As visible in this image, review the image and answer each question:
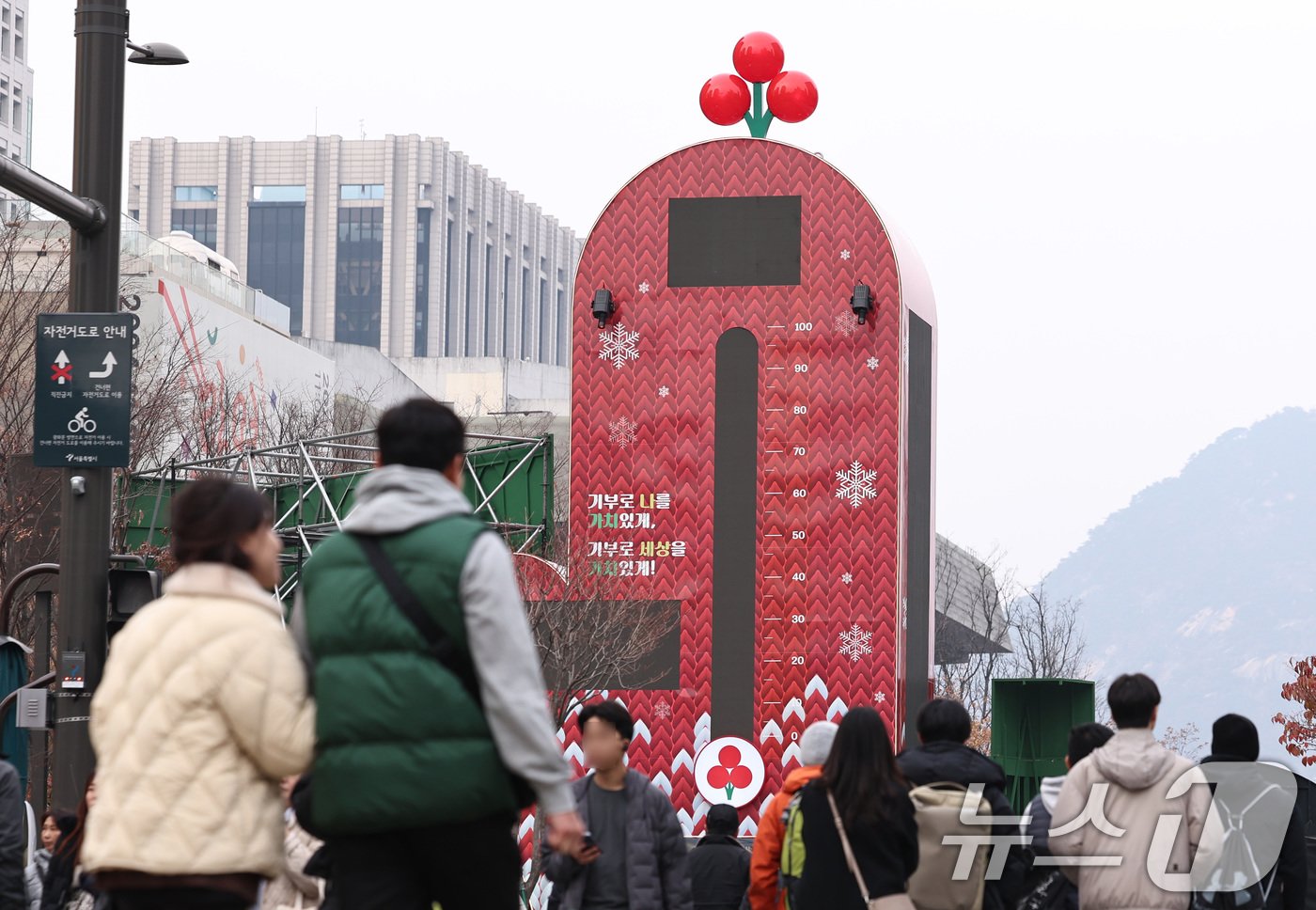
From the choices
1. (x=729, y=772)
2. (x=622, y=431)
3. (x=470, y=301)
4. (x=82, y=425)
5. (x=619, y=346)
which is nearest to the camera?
(x=82, y=425)

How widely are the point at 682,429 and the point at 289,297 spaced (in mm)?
158470

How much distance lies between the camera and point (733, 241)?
1917cm

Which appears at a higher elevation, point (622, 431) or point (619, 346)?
point (619, 346)

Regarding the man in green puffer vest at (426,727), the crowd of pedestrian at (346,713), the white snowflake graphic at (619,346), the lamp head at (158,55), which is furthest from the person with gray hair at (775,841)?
the white snowflake graphic at (619,346)

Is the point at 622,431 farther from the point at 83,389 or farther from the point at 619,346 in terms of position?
the point at 83,389

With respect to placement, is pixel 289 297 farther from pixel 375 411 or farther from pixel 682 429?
pixel 682 429

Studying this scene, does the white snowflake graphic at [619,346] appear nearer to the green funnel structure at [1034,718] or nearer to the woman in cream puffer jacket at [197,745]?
the green funnel structure at [1034,718]

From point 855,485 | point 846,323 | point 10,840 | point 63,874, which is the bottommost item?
point 63,874

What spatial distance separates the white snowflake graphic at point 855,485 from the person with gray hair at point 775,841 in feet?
35.8

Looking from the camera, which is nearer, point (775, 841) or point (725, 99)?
point (775, 841)

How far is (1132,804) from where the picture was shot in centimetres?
784

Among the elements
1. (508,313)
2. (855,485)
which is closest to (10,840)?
(855,485)

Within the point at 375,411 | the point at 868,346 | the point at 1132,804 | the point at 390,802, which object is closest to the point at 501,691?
the point at 390,802

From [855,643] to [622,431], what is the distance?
2940 mm
